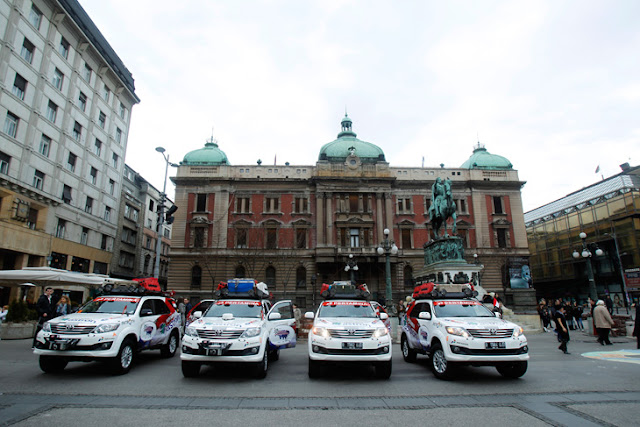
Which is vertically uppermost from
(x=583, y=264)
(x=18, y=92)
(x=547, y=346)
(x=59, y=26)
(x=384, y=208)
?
(x=59, y=26)

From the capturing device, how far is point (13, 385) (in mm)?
7883

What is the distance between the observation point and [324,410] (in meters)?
6.40

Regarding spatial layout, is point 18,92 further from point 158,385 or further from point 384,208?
point 384,208

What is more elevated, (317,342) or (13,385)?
(317,342)

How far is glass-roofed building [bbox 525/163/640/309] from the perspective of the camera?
42.1 meters

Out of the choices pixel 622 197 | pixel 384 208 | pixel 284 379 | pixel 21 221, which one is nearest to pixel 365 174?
pixel 384 208

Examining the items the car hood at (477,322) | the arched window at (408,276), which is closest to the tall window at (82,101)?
the arched window at (408,276)

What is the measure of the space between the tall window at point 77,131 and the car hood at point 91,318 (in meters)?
28.7

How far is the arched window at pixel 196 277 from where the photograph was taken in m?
42.1

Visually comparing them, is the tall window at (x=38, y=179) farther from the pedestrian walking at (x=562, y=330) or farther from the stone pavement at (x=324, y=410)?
the pedestrian walking at (x=562, y=330)

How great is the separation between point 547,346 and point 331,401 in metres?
12.4

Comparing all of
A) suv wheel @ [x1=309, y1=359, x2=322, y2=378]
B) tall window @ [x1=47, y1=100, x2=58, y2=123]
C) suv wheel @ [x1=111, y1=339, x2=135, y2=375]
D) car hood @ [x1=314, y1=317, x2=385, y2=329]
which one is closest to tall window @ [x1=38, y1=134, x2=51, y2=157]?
tall window @ [x1=47, y1=100, x2=58, y2=123]

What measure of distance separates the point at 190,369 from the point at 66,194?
29338mm

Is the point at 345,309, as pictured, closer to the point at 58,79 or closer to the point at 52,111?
the point at 52,111
